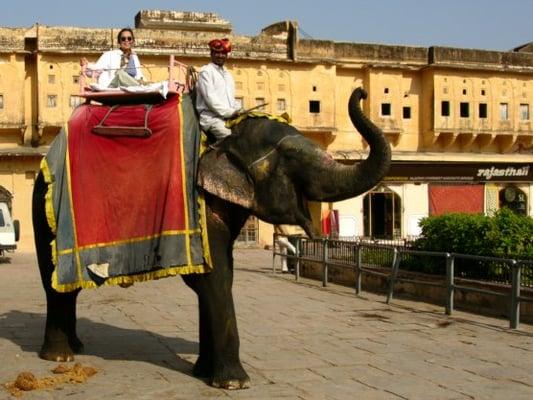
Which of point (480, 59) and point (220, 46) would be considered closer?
point (220, 46)

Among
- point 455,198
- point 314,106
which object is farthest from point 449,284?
point 455,198

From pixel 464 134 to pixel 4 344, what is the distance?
28439mm

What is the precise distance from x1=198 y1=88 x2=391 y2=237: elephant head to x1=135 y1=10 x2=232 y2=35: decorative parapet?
26.8 metres

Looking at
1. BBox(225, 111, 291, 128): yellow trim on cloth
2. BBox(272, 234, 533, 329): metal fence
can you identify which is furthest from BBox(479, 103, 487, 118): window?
BBox(225, 111, 291, 128): yellow trim on cloth

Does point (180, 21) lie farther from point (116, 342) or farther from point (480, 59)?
point (116, 342)

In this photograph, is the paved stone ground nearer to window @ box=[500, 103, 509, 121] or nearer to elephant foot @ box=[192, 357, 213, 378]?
elephant foot @ box=[192, 357, 213, 378]

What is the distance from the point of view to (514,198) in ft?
115

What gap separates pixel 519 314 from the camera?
10.5 metres

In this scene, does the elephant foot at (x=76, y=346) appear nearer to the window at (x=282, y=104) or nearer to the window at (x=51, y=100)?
the window at (x=51, y=100)

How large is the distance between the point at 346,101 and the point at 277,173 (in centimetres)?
2758

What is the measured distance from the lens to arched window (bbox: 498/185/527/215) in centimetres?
3488

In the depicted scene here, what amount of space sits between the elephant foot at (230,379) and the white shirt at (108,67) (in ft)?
9.75

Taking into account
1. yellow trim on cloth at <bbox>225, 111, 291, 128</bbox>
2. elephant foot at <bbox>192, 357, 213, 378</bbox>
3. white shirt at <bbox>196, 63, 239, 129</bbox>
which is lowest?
elephant foot at <bbox>192, 357, 213, 378</bbox>

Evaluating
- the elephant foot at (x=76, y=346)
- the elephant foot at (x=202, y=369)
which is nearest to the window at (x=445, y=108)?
the elephant foot at (x=76, y=346)
